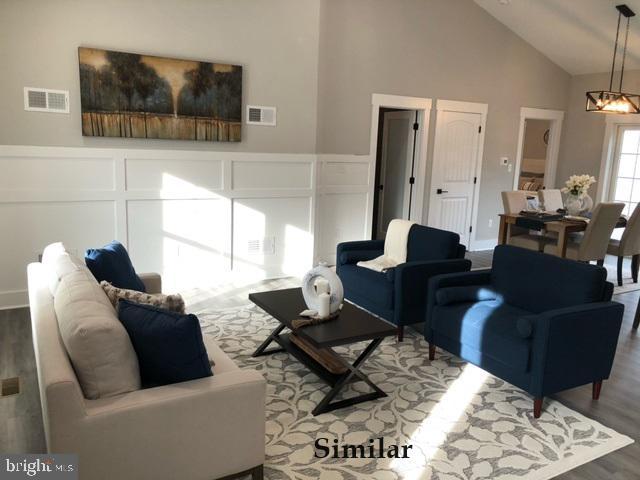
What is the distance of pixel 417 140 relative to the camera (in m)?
7.11

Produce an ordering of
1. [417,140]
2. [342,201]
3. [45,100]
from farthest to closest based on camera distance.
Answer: [417,140]
[342,201]
[45,100]

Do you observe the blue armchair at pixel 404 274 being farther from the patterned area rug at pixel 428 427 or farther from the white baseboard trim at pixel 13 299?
the white baseboard trim at pixel 13 299

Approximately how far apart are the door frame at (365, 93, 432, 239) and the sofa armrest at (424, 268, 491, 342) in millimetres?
2880

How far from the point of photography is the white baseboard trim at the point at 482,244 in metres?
7.83

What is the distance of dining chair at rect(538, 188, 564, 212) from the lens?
22.4ft

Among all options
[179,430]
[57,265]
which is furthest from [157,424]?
[57,265]

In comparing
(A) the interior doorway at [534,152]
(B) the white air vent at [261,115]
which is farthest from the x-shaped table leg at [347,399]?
(A) the interior doorway at [534,152]

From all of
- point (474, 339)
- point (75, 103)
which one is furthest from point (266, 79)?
point (474, 339)

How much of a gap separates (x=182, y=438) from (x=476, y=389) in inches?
80.0

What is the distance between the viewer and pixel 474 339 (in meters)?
3.29

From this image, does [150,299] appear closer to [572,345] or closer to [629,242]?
[572,345]

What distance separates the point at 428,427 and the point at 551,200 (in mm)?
4936

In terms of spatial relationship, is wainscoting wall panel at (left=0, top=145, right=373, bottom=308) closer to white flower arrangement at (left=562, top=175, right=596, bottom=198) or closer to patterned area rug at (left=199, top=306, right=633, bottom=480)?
patterned area rug at (left=199, top=306, right=633, bottom=480)

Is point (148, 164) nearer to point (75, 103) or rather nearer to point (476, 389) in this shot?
point (75, 103)
